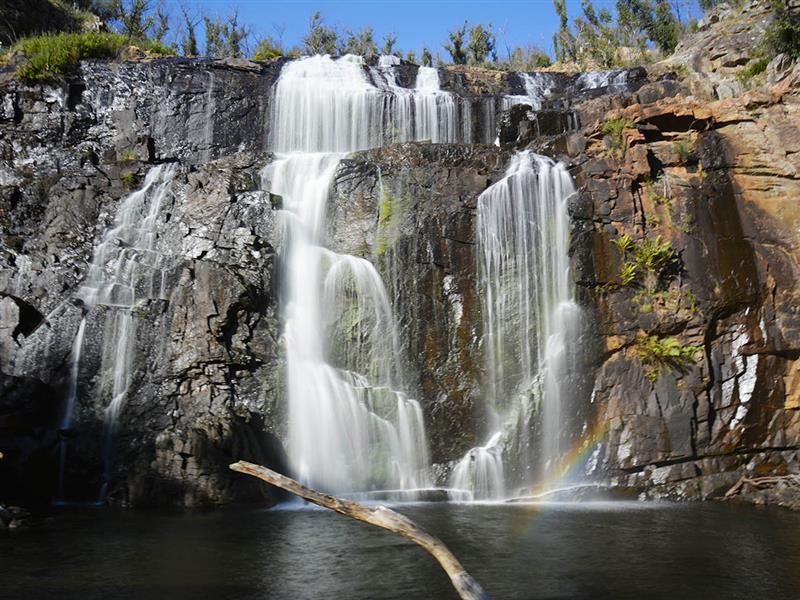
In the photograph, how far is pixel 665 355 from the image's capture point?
15.6 metres

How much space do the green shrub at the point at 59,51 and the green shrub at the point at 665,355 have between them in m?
18.3

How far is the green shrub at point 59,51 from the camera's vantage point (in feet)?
71.6

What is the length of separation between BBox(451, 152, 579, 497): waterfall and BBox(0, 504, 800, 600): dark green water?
2548 mm

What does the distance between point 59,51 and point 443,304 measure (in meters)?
14.7

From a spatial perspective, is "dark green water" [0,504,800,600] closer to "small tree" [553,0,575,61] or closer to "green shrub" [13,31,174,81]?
"green shrub" [13,31,174,81]

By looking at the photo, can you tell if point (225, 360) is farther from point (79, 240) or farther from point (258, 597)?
point (258, 597)

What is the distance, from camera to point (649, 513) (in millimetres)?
12984

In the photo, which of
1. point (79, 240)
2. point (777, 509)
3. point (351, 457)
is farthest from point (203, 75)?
point (777, 509)

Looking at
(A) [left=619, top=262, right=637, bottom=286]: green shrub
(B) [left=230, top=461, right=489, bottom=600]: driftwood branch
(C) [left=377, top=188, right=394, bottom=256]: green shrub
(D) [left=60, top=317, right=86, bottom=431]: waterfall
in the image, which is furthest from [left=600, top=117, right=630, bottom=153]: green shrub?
(B) [left=230, top=461, right=489, bottom=600]: driftwood branch

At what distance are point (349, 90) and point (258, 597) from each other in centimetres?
1763

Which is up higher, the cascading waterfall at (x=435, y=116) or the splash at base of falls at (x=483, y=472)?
the cascading waterfall at (x=435, y=116)

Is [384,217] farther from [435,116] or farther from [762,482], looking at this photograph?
[762,482]

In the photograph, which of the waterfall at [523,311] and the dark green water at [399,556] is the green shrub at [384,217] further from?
the dark green water at [399,556]

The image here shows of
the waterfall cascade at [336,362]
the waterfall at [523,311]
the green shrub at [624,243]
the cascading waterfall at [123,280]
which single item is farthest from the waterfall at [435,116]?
the cascading waterfall at [123,280]
